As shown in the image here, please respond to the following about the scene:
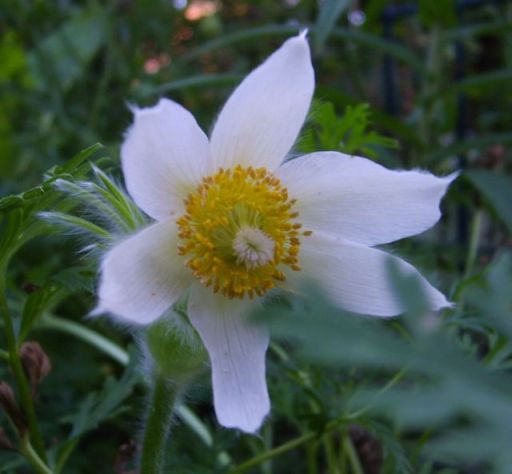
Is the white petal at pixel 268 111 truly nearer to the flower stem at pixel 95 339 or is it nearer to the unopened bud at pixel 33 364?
the unopened bud at pixel 33 364

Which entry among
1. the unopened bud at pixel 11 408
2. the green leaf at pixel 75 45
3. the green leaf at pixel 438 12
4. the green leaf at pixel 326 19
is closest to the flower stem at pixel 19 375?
the unopened bud at pixel 11 408

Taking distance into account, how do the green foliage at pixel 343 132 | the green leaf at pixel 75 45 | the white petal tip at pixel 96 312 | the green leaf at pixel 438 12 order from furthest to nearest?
the green leaf at pixel 75 45
the green leaf at pixel 438 12
the green foliage at pixel 343 132
the white petal tip at pixel 96 312

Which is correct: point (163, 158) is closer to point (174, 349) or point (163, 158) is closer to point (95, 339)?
point (174, 349)

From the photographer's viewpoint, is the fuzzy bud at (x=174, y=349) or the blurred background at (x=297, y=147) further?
the blurred background at (x=297, y=147)

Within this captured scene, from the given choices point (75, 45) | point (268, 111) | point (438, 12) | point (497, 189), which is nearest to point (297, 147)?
point (268, 111)

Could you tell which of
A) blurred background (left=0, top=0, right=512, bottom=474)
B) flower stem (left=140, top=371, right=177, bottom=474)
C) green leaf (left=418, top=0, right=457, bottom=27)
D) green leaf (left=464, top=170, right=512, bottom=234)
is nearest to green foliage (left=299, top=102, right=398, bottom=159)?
blurred background (left=0, top=0, right=512, bottom=474)

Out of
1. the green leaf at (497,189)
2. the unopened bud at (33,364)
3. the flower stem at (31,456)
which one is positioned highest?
the unopened bud at (33,364)
